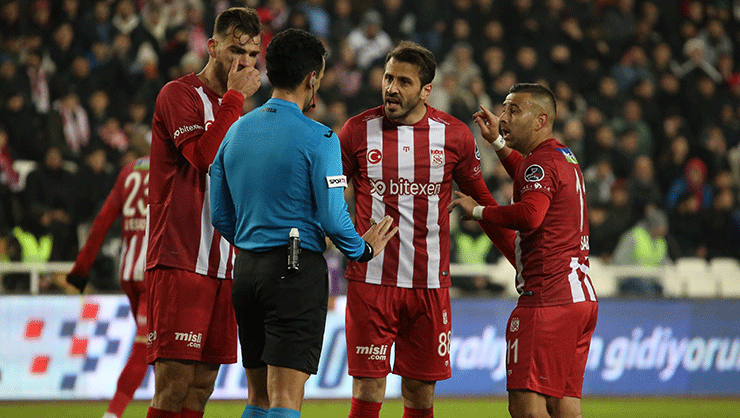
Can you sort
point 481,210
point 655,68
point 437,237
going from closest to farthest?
1. point 481,210
2. point 437,237
3. point 655,68

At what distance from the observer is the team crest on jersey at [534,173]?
15.8ft

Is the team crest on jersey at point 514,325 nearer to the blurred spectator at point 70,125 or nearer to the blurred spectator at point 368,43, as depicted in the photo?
the blurred spectator at point 70,125

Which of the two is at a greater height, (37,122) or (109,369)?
(37,122)

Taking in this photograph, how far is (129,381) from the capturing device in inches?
260

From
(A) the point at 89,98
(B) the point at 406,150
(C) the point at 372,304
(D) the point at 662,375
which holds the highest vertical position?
(A) the point at 89,98

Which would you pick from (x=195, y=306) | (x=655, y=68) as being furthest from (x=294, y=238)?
(x=655, y=68)

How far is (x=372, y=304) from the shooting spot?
17.1ft

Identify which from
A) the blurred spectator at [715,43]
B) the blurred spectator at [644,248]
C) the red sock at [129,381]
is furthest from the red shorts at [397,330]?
the blurred spectator at [715,43]

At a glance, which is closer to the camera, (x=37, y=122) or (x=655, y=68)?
(x=37, y=122)

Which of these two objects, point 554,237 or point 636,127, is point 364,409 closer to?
point 554,237

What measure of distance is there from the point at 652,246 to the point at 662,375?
2.12 metres

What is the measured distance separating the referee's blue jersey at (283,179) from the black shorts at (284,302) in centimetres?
8

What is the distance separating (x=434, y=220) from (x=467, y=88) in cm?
744

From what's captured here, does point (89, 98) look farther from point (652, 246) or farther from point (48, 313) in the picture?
point (652, 246)
